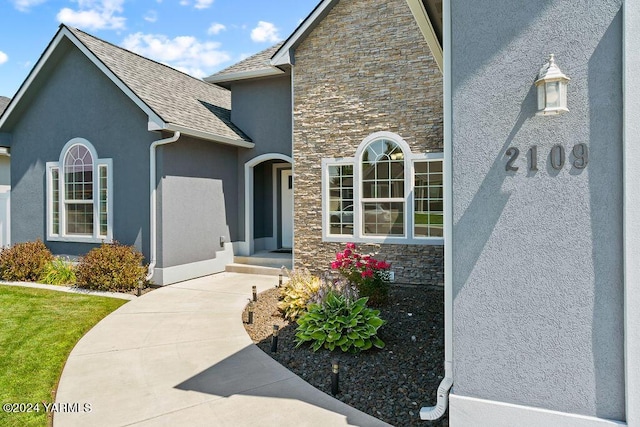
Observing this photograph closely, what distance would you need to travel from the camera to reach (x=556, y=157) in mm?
3646

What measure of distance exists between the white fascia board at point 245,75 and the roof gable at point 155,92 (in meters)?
0.94

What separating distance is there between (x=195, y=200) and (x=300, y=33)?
5.16m

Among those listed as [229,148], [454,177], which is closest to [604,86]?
[454,177]

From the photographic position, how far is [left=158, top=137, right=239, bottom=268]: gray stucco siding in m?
11.0

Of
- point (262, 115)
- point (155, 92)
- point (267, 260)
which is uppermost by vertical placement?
point (155, 92)

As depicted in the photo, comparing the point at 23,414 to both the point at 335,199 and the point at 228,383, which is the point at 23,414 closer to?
the point at 228,383

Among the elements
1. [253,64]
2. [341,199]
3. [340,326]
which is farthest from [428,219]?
[253,64]

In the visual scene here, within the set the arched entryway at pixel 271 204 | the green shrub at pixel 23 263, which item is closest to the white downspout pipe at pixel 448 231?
the arched entryway at pixel 271 204

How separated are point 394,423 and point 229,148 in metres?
10.4

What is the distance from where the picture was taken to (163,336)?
276 inches

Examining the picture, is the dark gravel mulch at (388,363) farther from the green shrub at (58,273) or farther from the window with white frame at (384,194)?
the green shrub at (58,273)

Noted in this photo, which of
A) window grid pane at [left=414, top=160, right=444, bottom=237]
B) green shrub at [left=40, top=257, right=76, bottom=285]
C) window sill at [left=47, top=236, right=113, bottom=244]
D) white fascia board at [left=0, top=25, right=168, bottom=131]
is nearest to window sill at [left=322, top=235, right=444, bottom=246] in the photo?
window grid pane at [left=414, top=160, right=444, bottom=237]

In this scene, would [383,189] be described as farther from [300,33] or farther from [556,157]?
[556,157]

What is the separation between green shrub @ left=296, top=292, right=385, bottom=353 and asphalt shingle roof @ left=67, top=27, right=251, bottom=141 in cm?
649
